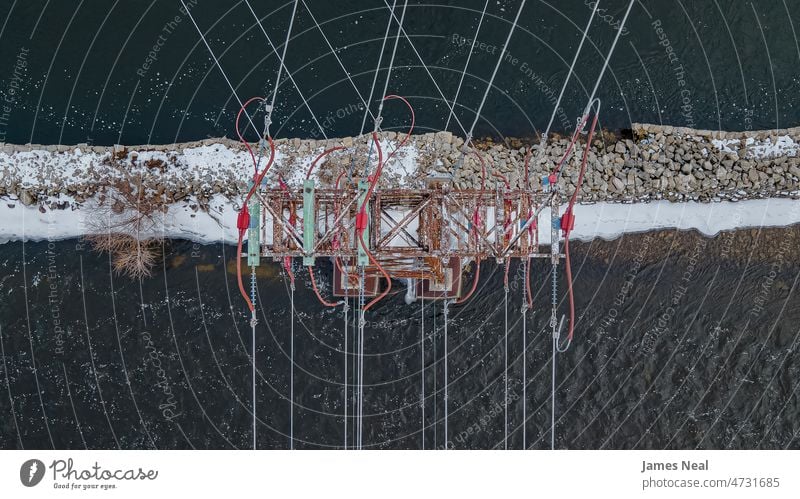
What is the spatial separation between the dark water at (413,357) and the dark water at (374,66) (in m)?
3.40

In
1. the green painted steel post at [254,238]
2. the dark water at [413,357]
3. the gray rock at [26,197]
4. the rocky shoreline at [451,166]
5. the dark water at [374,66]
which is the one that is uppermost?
the dark water at [374,66]

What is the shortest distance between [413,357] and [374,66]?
25.3 ft

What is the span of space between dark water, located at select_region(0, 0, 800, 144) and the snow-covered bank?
2.04 metres

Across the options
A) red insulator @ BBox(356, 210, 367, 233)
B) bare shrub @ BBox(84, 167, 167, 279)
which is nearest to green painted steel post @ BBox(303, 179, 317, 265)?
red insulator @ BBox(356, 210, 367, 233)

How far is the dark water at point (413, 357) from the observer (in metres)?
13.2

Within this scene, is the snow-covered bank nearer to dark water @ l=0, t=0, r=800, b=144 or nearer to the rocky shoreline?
the rocky shoreline

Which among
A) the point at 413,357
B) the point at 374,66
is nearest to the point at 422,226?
the point at 413,357

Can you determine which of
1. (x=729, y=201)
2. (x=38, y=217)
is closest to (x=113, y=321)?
(x=38, y=217)

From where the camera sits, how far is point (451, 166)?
12898 mm

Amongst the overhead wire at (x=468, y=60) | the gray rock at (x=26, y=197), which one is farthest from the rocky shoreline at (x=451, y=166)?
the overhead wire at (x=468, y=60)

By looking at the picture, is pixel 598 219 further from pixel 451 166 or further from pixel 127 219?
pixel 127 219

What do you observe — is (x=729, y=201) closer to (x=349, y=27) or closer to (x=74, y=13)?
(x=349, y=27)

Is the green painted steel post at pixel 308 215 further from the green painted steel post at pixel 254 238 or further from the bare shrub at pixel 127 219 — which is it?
the bare shrub at pixel 127 219

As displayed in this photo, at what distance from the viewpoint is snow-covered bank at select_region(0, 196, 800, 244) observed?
42.8 ft
